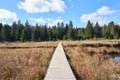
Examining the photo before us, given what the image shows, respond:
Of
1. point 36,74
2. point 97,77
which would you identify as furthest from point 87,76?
point 36,74

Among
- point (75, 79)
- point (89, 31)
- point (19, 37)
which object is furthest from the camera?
point (19, 37)

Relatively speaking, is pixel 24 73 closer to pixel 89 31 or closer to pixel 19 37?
pixel 89 31

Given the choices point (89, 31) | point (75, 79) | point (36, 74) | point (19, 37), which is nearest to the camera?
point (75, 79)

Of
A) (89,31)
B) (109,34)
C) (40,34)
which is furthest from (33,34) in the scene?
(109,34)

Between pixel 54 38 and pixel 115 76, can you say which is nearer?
pixel 115 76

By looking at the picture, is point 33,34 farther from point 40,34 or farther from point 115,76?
point 115,76

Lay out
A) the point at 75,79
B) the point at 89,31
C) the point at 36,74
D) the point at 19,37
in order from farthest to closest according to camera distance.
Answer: the point at 19,37
the point at 89,31
the point at 36,74
the point at 75,79

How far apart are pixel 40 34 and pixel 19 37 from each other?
6.54m

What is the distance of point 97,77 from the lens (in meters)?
9.81

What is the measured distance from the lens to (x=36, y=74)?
1006 cm

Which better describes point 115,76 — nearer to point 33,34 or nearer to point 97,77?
point 97,77

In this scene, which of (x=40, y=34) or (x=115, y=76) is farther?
(x=40, y=34)

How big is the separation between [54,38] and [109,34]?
16542mm

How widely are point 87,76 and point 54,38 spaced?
6370 centimetres
